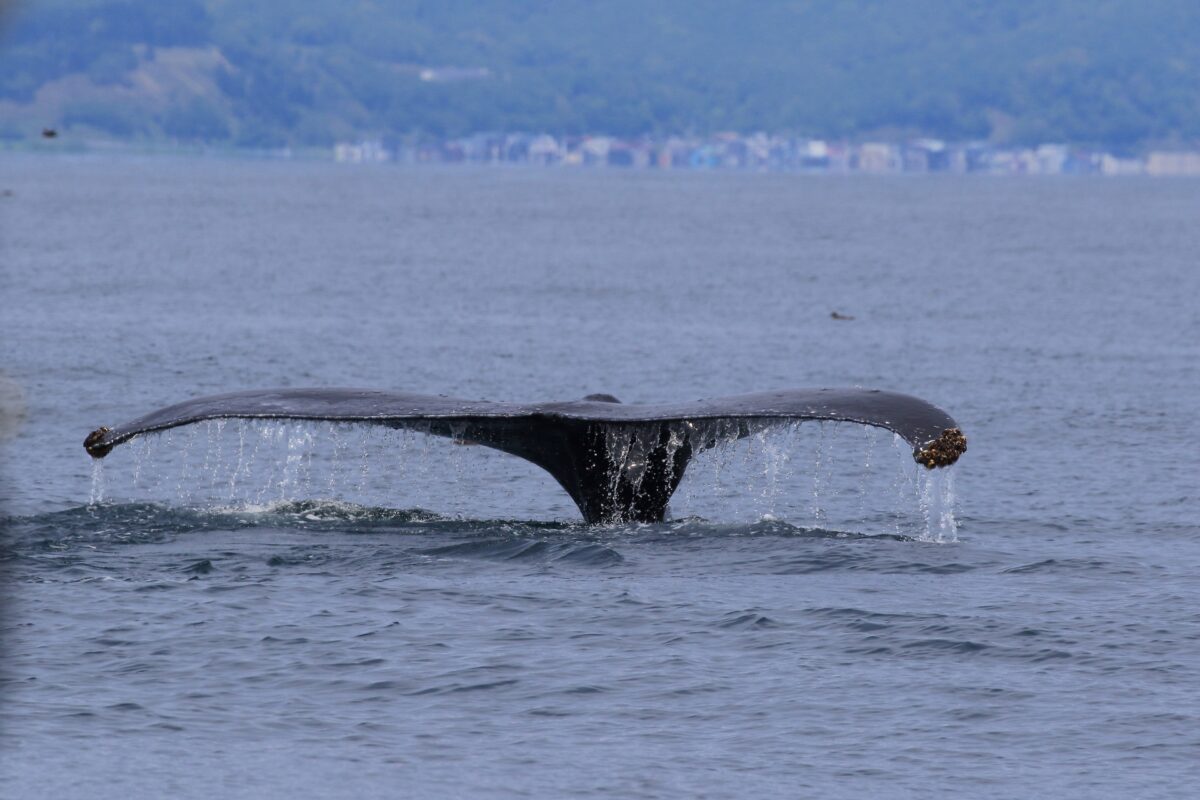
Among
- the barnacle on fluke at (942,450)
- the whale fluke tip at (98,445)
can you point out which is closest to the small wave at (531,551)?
the whale fluke tip at (98,445)

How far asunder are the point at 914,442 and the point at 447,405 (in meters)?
3.53

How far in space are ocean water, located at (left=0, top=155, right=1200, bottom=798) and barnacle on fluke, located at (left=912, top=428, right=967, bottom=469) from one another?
158 centimetres

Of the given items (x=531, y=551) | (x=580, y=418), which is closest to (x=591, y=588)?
(x=531, y=551)

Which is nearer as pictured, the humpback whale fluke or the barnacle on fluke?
the barnacle on fluke

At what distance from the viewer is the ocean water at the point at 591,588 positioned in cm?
1132

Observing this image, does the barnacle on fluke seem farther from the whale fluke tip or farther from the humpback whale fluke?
the whale fluke tip

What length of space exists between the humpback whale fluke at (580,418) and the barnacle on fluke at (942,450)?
0.90 feet

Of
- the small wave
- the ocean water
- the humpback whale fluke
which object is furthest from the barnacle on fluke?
the small wave

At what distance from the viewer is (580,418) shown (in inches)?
547

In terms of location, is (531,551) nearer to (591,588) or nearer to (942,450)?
(591,588)

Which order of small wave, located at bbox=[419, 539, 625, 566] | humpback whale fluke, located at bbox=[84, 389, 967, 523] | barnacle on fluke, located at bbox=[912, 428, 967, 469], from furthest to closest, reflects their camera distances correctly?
1. small wave, located at bbox=[419, 539, 625, 566]
2. humpback whale fluke, located at bbox=[84, 389, 967, 523]
3. barnacle on fluke, located at bbox=[912, 428, 967, 469]

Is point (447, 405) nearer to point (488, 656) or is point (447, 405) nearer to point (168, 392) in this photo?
point (488, 656)

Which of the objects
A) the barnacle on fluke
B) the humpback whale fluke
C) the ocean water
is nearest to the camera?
the ocean water

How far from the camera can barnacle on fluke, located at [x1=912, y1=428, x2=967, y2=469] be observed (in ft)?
39.7
